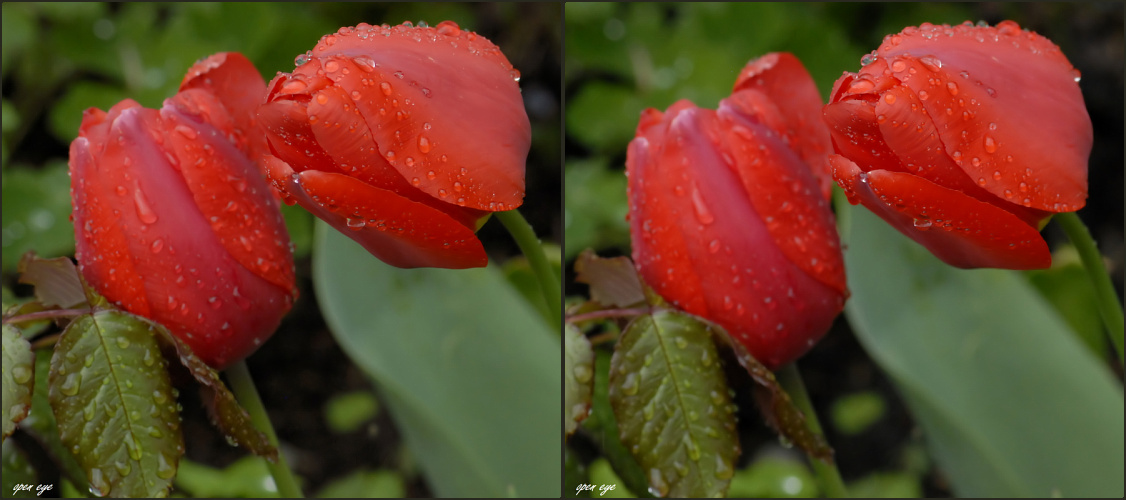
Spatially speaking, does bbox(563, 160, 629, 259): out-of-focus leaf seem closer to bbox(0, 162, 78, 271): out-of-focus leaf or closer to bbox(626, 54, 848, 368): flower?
bbox(626, 54, 848, 368): flower

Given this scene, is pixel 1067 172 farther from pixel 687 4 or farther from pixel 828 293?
pixel 687 4

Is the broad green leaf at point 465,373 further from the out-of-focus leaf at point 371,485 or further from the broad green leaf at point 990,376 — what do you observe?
the broad green leaf at point 990,376

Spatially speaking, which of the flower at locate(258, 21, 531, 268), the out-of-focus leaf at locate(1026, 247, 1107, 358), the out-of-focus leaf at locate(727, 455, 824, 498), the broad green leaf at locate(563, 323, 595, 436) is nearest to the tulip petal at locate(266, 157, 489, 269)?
the flower at locate(258, 21, 531, 268)

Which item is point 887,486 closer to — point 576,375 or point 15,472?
point 576,375

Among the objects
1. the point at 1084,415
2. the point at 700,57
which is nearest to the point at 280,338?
the point at 700,57

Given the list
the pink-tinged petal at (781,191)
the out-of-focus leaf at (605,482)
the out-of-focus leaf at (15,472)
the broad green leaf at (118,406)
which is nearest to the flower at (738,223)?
the pink-tinged petal at (781,191)

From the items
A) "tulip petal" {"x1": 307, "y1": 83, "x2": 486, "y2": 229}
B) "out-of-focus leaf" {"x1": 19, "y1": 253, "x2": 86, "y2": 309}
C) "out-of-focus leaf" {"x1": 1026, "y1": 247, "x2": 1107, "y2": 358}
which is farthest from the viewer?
"out-of-focus leaf" {"x1": 1026, "y1": 247, "x2": 1107, "y2": 358}
